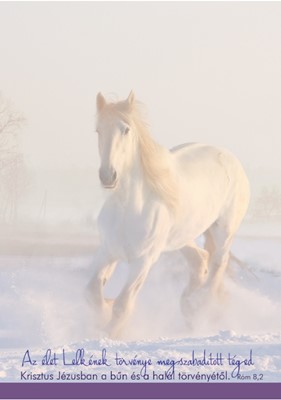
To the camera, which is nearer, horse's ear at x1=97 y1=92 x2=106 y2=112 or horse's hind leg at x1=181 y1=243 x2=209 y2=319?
horse's ear at x1=97 y1=92 x2=106 y2=112

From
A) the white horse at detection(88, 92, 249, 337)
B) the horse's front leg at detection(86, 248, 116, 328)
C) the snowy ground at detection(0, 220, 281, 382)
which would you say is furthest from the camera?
the horse's front leg at detection(86, 248, 116, 328)

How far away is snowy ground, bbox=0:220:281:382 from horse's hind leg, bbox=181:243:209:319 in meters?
0.11

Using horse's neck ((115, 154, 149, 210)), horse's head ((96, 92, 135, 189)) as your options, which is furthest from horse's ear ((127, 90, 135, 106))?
horse's neck ((115, 154, 149, 210))

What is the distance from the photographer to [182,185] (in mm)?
4648

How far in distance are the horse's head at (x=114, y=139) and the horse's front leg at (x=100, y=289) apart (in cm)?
58

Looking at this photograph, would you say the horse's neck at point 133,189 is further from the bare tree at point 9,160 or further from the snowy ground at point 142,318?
the bare tree at point 9,160

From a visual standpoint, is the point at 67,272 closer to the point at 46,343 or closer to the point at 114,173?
the point at 46,343

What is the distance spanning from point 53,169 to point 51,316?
136 centimetres

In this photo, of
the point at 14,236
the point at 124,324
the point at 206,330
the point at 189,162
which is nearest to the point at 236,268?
the point at 206,330

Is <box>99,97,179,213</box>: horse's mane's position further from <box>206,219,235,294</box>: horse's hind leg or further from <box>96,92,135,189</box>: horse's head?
<box>206,219,235,294</box>: horse's hind leg

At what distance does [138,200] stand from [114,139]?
459 mm

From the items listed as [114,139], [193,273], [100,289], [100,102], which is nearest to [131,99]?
[100,102]

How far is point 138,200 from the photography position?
4.31m

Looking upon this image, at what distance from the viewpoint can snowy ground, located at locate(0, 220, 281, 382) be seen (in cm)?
396
